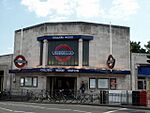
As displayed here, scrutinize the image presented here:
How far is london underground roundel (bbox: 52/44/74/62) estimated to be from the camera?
3328 centimetres

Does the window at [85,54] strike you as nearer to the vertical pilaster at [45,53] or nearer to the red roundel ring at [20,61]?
the vertical pilaster at [45,53]

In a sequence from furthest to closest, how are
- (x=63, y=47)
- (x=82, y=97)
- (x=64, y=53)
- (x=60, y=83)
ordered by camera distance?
(x=60, y=83), (x=63, y=47), (x=64, y=53), (x=82, y=97)

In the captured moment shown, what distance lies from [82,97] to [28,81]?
9636 millimetres

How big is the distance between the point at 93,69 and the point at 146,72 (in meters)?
7.84

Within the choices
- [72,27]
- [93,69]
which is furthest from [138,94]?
[72,27]

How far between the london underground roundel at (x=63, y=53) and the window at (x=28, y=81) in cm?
388

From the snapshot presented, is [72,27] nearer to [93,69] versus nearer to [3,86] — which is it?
[93,69]

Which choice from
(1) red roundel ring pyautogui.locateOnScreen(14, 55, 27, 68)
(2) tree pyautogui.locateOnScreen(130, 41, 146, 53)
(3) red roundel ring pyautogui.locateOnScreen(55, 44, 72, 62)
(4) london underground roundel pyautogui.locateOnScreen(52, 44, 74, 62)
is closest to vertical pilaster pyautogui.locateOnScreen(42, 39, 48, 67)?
(4) london underground roundel pyautogui.locateOnScreen(52, 44, 74, 62)

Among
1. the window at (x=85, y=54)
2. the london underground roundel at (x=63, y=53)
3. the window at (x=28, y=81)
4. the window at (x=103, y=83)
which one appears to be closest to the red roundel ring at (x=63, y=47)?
the london underground roundel at (x=63, y=53)

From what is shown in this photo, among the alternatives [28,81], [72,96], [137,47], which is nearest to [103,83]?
[72,96]

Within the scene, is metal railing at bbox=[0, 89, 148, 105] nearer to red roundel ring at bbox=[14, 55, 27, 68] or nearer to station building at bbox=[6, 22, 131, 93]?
station building at bbox=[6, 22, 131, 93]

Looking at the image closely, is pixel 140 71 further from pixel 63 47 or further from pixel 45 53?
pixel 45 53

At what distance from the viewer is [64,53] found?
33.4m

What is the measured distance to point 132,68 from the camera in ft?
114
